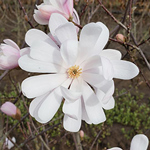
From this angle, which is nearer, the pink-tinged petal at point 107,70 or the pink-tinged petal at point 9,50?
the pink-tinged petal at point 107,70

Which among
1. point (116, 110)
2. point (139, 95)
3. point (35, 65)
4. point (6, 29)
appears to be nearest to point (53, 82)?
point (35, 65)

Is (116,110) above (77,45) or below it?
below

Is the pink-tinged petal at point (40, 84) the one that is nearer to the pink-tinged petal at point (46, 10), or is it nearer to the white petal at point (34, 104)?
the white petal at point (34, 104)

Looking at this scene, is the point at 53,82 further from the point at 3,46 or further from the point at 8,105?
the point at 8,105

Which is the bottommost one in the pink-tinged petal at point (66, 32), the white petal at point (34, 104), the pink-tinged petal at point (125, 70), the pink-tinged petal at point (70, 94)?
the white petal at point (34, 104)

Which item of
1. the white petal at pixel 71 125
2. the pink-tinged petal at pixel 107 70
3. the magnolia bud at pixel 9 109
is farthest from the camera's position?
the magnolia bud at pixel 9 109

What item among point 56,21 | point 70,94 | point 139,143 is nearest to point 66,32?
point 56,21

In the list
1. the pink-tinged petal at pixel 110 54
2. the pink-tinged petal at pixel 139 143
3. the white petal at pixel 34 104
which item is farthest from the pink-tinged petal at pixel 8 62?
the pink-tinged petal at pixel 139 143

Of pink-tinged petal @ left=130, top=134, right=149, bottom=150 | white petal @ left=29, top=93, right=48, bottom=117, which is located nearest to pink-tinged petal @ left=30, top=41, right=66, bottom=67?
white petal @ left=29, top=93, right=48, bottom=117
